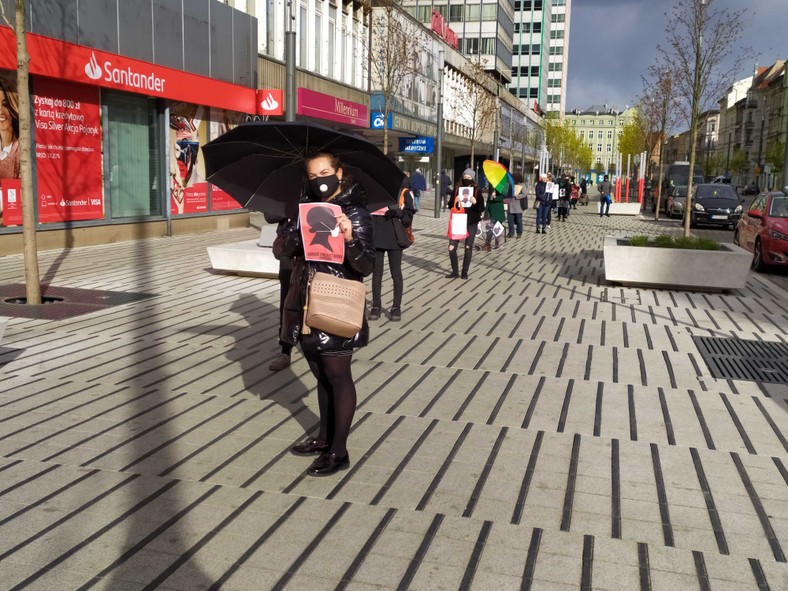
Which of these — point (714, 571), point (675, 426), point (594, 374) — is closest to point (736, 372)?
point (594, 374)

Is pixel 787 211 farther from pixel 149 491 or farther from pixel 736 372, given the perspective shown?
pixel 149 491

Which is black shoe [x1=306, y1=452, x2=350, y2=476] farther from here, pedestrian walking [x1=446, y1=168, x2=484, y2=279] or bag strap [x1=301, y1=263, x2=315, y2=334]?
pedestrian walking [x1=446, y1=168, x2=484, y2=279]

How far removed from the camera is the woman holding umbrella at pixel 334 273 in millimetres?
4309

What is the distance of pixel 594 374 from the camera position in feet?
23.6

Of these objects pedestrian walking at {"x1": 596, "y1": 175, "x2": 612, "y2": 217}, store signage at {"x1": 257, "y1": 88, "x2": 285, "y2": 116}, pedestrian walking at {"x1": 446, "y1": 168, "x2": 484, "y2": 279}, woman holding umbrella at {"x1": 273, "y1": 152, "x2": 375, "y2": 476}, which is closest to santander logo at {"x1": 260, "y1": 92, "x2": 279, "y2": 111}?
store signage at {"x1": 257, "y1": 88, "x2": 285, "y2": 116}

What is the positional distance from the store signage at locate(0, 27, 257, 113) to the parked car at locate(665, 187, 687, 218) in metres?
21.4

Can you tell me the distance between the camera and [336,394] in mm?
4504

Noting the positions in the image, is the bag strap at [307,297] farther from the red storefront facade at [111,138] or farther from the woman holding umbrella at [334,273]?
the red storefront facade at [111,138]

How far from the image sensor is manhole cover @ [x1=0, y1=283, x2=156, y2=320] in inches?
362

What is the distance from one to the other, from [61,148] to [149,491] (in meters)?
12.8

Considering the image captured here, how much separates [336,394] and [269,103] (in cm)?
2027

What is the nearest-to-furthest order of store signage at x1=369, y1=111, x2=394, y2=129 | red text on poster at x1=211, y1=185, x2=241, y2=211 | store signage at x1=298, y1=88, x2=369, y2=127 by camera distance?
red text on poster at x1=211, y1=185, x2=241, y2=211
store signage at x1=298, y1=88, x2=369, y2=127
store signage at x1=369, y1=111, x2=394, y2=129

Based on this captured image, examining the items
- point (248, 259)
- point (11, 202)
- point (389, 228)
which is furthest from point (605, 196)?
point (389, 228)

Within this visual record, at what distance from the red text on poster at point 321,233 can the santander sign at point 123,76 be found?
42.5 feet
